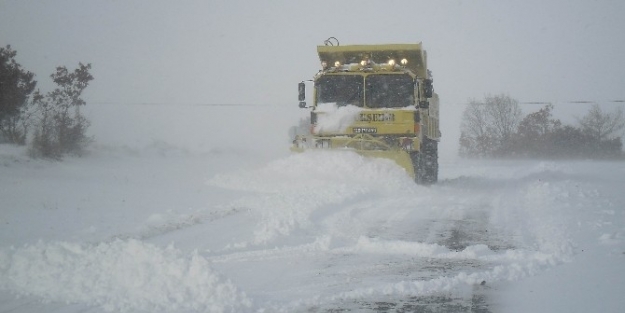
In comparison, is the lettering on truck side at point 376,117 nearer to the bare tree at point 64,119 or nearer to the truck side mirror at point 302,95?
the truck side mirror at point 302,95

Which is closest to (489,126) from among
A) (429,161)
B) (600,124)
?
(600,124)

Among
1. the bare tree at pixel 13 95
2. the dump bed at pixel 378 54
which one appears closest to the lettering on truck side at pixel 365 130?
the dump bed at pixel 378 54

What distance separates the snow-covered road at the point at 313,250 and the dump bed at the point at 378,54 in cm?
375

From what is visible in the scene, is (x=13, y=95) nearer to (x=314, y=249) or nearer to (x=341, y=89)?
(x=341, y=89)

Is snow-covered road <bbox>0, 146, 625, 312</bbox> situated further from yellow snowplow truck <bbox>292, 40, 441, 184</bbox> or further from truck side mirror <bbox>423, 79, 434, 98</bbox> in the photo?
truck side mirror <bbox>423, 79, 434, 98</bbox>

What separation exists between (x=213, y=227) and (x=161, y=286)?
11.7ft

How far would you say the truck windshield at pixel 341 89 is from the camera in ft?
47.7

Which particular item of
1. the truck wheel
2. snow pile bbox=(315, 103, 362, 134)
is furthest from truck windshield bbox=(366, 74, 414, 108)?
the truck wheel

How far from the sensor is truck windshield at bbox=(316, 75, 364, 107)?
47.7 feet

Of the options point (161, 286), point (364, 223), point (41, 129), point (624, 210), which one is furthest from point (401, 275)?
point (41, 129)

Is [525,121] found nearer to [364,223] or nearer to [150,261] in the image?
[364,223]

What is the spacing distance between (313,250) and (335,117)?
8165 millimetres

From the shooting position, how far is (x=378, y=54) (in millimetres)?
15273

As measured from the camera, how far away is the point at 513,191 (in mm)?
14133
